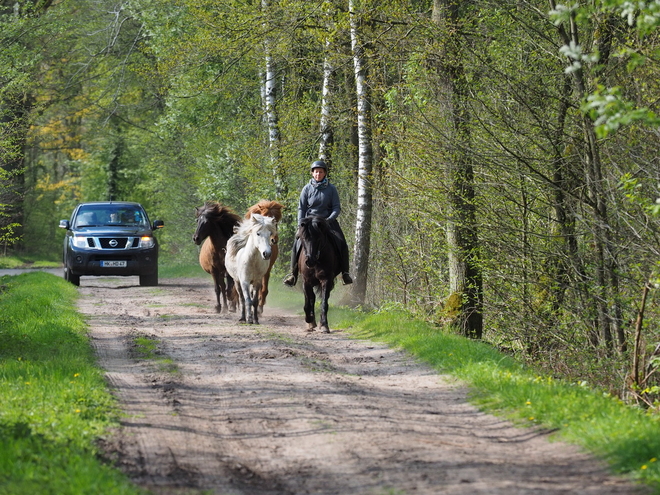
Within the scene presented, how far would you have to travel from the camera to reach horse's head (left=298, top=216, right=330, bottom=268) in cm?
1462

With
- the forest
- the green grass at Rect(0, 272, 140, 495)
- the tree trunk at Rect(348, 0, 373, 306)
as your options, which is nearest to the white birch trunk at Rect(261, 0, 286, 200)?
the forest

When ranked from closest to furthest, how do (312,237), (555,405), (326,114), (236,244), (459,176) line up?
(555,405)
(459,176)
(312,237)
(236,244)
(326,114)

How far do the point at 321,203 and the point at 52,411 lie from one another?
824 cm

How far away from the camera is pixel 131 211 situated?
25250mm

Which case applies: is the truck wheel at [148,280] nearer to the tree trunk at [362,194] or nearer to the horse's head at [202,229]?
the horse's head at [202,229]

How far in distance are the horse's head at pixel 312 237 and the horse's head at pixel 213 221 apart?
13.1 ft

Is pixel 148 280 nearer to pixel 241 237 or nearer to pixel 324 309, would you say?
pixel 241 237

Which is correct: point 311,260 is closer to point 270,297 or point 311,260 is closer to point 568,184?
point 568,184

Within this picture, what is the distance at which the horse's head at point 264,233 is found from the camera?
14.8 metres

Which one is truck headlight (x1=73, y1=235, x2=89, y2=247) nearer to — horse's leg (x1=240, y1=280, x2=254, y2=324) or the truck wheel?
the truck wheel

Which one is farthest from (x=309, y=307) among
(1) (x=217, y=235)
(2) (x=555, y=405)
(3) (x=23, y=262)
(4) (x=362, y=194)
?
(3) (x=23, y=262)

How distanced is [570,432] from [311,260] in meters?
8.25

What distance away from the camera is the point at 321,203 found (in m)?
15.0

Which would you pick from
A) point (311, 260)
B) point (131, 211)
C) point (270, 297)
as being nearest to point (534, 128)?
point (311, 260)
